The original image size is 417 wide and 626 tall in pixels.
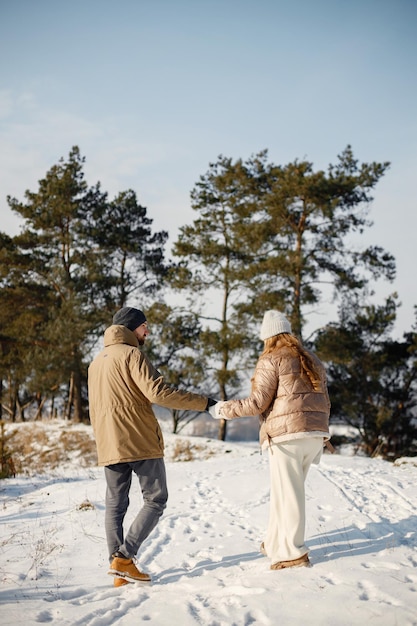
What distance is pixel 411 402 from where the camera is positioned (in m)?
23.6

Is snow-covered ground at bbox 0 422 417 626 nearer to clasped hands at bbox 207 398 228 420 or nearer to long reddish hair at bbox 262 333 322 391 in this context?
clasped hands at bbox 207 398 228 420

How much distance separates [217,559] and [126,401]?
185cm

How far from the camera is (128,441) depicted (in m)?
4.26

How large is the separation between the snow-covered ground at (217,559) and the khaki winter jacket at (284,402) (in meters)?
1.10

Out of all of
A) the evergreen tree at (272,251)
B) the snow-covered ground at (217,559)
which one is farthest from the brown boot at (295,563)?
the evergreen tree at (272,251)

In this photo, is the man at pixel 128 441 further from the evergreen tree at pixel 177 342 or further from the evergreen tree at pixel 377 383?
the evergreen tree at pixel 377 383

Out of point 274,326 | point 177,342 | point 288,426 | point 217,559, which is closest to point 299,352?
point 274,326

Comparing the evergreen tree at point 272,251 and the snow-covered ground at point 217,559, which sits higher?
the evergreen tree at point 272,251

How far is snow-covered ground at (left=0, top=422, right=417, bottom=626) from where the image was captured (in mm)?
3453

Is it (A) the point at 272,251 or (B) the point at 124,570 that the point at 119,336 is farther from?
(A) the point at 272,251

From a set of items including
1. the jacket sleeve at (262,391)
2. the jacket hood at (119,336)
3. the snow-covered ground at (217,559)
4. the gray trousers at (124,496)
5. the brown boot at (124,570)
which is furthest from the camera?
the jacket hood at (119,336)

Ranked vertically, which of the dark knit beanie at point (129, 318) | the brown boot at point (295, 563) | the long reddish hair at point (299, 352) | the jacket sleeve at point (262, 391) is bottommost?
the brown boot at point (295, 563)

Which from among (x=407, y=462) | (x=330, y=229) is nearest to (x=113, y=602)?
(x=407, y=462)

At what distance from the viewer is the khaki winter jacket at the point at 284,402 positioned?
14.1ft
